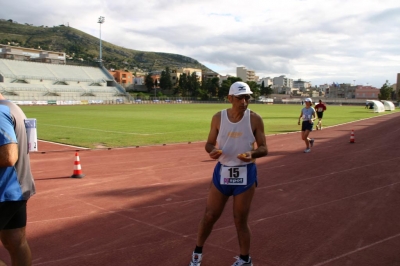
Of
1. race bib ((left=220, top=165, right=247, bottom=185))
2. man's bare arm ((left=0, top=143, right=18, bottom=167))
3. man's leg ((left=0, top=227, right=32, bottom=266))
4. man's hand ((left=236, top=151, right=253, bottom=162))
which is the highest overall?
man's bare arm ((left=0, top=143, right=18, bottom=167))

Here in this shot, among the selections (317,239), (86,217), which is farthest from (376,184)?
(86,217)

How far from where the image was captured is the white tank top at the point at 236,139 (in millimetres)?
3984

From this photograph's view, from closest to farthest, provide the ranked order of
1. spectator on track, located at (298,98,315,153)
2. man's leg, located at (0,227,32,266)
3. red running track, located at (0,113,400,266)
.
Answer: man's leg, located at (0,227,32,266) < red running track, located at (0,113,400,266) < spectator on track, located at (298,98,315,153)

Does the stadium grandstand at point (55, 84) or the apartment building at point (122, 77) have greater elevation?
the apartment building at point (122, 77)

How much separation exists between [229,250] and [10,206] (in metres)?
2.77

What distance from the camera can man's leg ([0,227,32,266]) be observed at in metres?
3.26

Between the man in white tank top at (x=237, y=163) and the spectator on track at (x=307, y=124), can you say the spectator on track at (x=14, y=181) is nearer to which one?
the man in white tank top at (x=237, y=163)

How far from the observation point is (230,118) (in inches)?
160

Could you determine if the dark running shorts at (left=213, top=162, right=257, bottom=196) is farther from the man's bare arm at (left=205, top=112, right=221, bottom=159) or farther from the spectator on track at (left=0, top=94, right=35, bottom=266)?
the spectator on track at (left=0, top=94, right=35, bottom=266)

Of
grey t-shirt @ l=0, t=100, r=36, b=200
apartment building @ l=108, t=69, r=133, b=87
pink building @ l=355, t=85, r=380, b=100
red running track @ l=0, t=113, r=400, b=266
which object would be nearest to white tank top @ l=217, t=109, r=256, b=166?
red running track @ l=0, t=113, r=400, b=266

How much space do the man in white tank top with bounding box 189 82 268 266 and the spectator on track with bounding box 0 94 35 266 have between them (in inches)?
74.3

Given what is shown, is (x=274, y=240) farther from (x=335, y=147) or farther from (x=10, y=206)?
(x=335, y=147)

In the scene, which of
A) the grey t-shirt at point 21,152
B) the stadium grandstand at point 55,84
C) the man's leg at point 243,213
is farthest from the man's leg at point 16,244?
the stadium grandstand at point 55,84

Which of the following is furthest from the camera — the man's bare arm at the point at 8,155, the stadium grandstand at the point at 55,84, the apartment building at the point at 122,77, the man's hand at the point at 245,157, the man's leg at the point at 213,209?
the apartment building at the point at 122,77
